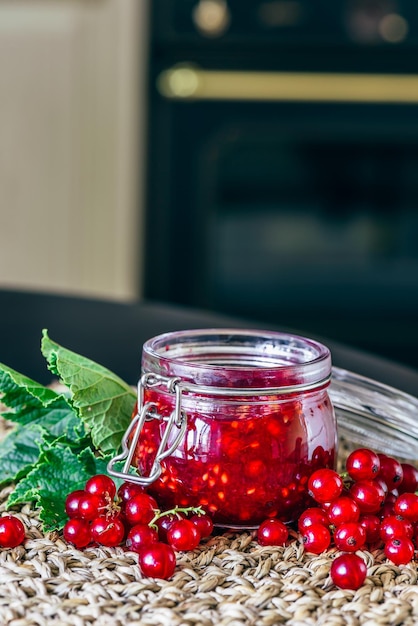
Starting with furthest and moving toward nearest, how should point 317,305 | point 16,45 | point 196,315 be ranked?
point 317,305
point 16,45
point 196,315

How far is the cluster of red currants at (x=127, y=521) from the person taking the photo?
0.54 meters

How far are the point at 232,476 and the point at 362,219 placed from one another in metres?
1.83

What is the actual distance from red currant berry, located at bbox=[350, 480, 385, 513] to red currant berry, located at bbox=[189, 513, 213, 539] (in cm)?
9

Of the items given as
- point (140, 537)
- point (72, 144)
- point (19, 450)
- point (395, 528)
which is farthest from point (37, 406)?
point (72, 144)

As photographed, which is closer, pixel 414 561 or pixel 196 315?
pixel 414 561

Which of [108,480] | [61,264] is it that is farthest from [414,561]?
[61,264]

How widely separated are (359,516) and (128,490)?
14 cm

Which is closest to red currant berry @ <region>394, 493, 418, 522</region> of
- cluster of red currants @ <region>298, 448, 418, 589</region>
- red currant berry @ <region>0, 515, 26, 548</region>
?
cluster of red currants @ <region>298, 448, 418, 589</region>

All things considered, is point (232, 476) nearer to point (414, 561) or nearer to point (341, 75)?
point (414, 561)

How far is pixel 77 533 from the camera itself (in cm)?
55

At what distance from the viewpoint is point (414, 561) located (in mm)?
551

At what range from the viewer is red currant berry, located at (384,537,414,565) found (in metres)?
0.54

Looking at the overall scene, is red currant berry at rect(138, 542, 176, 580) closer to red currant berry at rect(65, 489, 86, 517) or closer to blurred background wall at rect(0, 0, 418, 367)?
red currant berry at rect(65, 489, 86, 517)

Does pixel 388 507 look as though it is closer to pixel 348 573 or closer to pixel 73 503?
pixel 348 573
